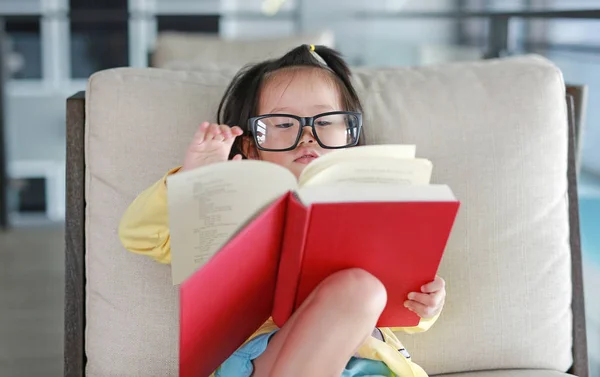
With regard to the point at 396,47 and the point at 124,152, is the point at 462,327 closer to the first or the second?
the point at 124,152

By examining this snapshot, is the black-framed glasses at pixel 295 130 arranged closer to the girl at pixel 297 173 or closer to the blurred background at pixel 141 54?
the girl at pixel 297 173

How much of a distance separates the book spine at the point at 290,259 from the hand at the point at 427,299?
19 cm

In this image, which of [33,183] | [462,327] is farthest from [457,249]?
[33,183]

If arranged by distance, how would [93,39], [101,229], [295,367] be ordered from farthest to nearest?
[93,39], [101,229], [295,367]

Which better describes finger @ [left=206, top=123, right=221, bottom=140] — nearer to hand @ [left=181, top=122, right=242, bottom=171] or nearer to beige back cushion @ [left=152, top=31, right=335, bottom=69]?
hand @ [left=181, top=122, right=242, bottom=171]

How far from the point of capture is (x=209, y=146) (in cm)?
121

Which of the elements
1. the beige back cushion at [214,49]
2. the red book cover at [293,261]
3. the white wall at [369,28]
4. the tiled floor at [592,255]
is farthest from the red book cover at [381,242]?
the white wall at [369,28]

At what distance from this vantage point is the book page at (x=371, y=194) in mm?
953

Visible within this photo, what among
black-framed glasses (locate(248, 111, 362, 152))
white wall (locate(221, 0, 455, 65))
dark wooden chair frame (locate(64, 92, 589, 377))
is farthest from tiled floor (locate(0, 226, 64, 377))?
white wall (locate(221, 0, 455, 65))

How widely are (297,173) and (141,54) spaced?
3.73 meters

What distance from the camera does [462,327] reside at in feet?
4.67

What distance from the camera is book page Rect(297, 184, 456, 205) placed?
0.95 meters

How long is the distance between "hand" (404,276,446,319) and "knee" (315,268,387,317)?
0.31 ft

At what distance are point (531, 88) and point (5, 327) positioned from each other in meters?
2.02
